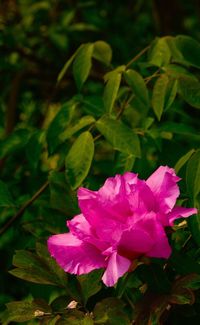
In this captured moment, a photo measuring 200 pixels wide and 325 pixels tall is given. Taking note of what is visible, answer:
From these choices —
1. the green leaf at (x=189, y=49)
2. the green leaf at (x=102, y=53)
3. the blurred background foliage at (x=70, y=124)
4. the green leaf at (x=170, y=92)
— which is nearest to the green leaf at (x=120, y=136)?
the blurred background foliage at (x=70, y=124)

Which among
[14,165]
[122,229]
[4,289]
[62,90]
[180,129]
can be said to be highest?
[122,229]

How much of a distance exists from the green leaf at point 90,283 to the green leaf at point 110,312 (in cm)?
4

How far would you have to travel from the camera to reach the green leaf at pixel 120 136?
168 centimetres

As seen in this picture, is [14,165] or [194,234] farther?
[14,165]

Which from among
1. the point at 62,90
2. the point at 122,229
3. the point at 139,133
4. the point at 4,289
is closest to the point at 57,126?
the point at 139,133

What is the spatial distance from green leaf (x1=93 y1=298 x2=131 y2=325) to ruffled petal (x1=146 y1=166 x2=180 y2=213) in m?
0.17

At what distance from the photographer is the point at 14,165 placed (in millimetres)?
2623

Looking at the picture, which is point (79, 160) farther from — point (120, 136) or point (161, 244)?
point (161, 244)

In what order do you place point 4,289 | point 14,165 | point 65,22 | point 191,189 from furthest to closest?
1. point 65,22
2. point 14,165
3. point 4,289
4. point 191,189

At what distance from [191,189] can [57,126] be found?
653 millimetres

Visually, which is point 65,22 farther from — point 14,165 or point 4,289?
point 4,289

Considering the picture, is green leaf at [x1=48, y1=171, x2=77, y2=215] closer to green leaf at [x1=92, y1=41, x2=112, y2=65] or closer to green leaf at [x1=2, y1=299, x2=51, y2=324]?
green leaf at [x1=2, y1=299, x2=51, y2=324]

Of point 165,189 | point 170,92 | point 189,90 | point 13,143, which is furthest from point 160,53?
point 165,189

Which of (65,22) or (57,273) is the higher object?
(57,273)
